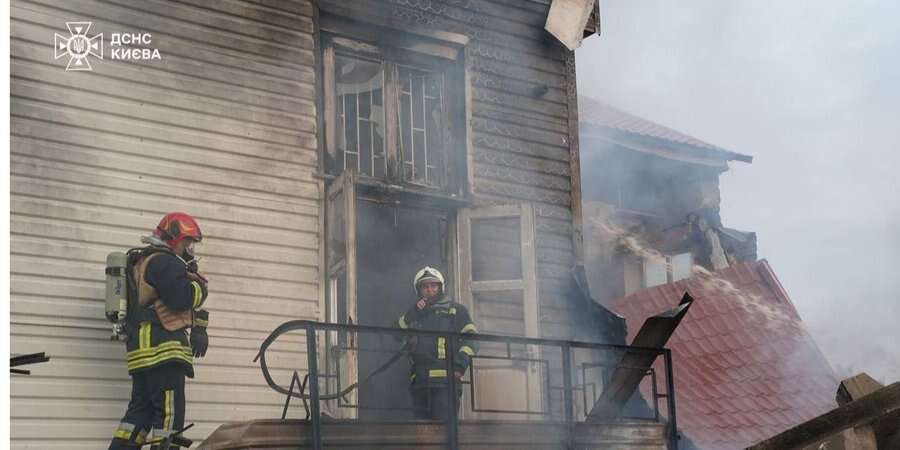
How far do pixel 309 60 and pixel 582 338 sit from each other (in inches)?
148

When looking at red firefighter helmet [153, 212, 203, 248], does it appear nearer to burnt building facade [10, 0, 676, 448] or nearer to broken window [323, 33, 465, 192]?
burnt building facade [10, 0, 676, 448]

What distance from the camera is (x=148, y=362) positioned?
7.76 m

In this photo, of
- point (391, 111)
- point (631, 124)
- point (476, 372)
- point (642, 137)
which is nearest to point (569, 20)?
point (391, 111)

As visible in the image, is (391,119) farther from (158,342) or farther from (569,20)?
Result: (158,342)

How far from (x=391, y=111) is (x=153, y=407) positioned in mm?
4003

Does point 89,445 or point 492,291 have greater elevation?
point 492,291

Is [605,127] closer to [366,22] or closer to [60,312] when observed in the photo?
[366,22]

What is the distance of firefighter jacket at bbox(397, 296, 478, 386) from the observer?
872 cm

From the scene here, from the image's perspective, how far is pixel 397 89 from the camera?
35.7 ft

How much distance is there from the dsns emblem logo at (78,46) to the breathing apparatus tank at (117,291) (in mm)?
1744

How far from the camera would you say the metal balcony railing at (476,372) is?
762 centimetres

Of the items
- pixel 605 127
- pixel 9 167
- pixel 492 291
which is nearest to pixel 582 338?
pixel 492 291

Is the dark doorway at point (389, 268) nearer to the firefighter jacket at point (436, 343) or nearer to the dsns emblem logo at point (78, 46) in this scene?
the firefighter jacket at point (436, 343)

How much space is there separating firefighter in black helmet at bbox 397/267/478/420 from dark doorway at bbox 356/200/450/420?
4.47ft
